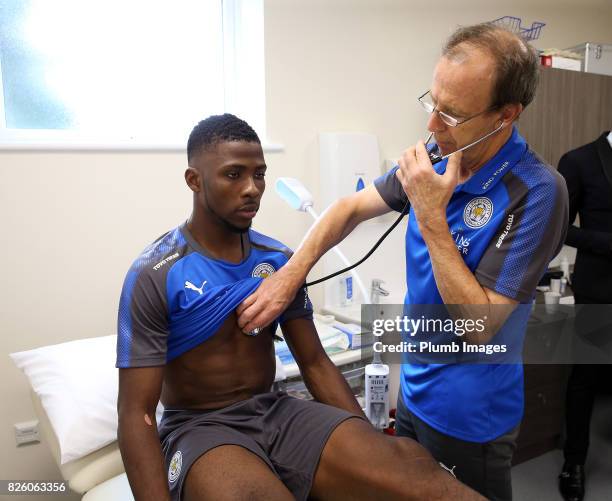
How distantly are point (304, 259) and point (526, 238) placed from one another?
50cm

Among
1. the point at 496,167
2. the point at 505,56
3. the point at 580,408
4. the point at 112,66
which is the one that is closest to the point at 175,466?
the point at 496,167

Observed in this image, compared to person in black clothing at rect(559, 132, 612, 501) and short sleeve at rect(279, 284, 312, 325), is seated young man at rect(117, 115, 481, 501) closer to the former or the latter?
short sleeve at rect(279, 284, 312, 325)

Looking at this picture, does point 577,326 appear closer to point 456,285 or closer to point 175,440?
point 456,285

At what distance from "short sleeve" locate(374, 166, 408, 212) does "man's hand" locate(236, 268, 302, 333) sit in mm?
309

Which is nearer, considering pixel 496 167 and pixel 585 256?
pixel 496 167

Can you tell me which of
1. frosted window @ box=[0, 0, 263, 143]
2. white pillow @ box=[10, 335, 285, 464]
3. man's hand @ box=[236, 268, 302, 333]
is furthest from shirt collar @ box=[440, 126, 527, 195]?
frosted window @ box=[0, 0, 263, 143]

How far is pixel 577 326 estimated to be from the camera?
2.42 metres

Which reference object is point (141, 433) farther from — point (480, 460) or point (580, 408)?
point (580, 408)

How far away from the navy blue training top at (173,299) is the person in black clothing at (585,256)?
160 cm

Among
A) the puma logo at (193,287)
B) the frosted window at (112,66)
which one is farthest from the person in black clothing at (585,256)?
the puma logo at (193,287)

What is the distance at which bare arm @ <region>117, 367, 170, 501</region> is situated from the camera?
1.02 m

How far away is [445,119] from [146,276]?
28.9 inches

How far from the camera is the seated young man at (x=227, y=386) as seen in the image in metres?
1.00

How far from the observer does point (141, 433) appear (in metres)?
1.07
